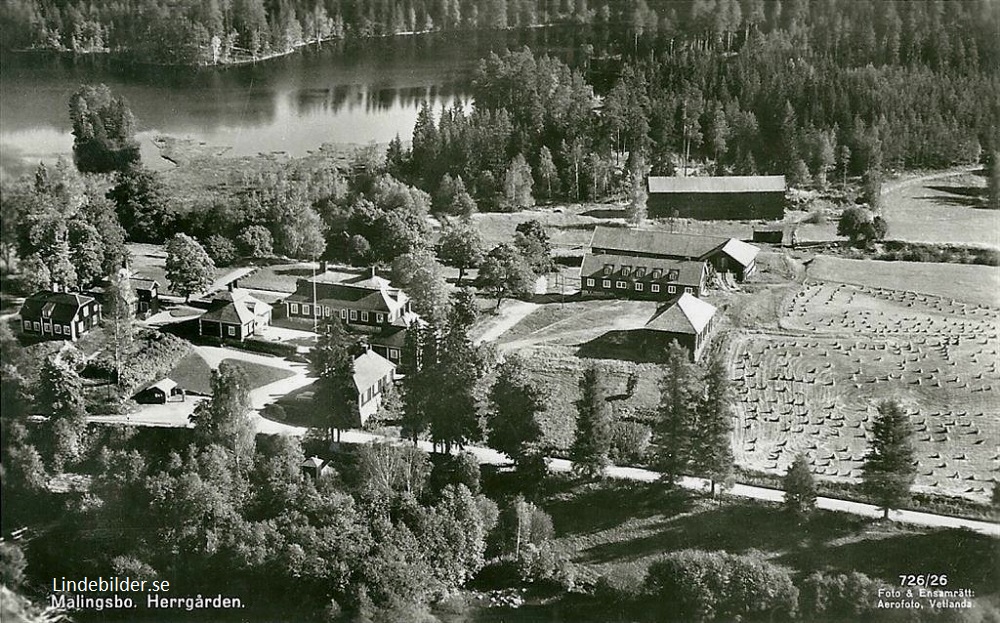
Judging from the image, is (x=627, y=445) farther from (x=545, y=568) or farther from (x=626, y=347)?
(x=545, y=568)

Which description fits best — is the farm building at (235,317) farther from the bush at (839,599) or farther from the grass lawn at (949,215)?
the grass lawn at (949,215)

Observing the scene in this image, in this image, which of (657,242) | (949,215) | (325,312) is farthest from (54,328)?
(949,215)

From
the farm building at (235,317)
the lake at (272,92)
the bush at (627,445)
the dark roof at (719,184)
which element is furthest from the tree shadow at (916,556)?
the lake at (272,92)

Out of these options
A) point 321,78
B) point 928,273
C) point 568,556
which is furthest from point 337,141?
point 928,273

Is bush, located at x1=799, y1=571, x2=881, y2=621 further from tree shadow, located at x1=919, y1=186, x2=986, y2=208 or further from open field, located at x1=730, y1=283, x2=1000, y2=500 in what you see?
tree shadow, located at x1=919, y1=186, x2=986, y2=208

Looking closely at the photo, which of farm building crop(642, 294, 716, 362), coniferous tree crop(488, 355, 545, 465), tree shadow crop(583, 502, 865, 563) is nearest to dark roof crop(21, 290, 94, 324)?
coniferous tree crop(488, 355, 545, 465)

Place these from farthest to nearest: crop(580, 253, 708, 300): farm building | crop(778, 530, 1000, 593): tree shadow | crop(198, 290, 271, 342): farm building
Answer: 1. crop(580, 253, 708, 300): farm building
2. crop(198, 290, 271, 342): farm building
3. crop(778, 530, 1000, 593): tree shadow

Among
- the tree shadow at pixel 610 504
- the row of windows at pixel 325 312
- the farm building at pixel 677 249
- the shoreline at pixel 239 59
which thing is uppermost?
the shoreline at pixel 239 59
